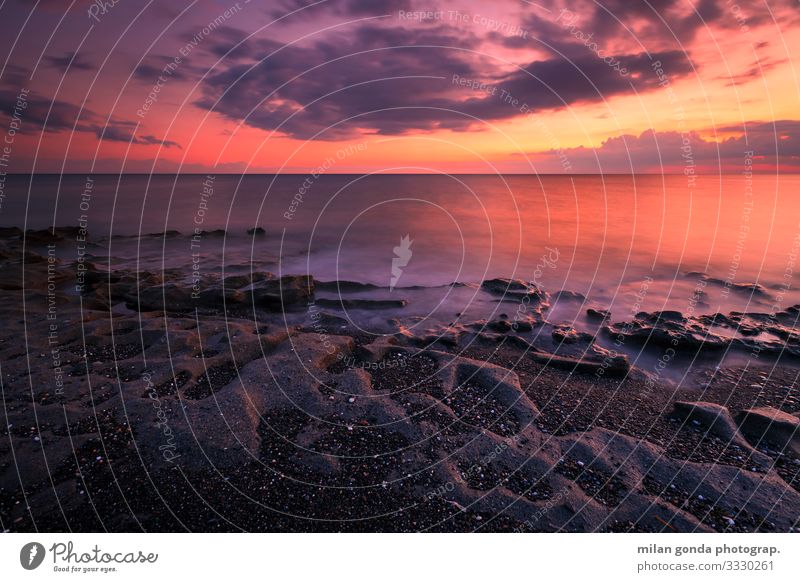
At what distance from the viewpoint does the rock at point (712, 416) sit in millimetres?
7357

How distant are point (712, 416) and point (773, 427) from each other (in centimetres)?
99

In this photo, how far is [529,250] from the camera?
24156 mm

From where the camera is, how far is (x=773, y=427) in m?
7.43

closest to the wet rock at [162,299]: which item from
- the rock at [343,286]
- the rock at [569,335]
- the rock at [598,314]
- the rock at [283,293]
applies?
the rock at [283,293]

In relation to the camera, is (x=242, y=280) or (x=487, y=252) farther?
(x=487, y=252)

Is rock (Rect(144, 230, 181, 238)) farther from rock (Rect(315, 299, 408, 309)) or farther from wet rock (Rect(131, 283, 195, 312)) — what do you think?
rock (Rect(315, 299, 408, 309))

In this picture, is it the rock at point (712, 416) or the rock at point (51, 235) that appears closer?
the rock at point (712, 416)

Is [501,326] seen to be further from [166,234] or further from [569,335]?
[166,234]

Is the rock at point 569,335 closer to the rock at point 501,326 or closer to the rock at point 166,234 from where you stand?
the rock at point 501,326

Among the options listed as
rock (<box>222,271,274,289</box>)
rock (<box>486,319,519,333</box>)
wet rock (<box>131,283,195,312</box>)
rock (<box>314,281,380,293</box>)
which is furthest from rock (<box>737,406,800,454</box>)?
rock (<box>222,271,274,289</box>)

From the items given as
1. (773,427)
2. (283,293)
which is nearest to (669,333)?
(773,427)

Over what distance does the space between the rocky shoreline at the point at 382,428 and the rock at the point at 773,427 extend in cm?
3

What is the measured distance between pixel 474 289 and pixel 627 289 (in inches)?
284
